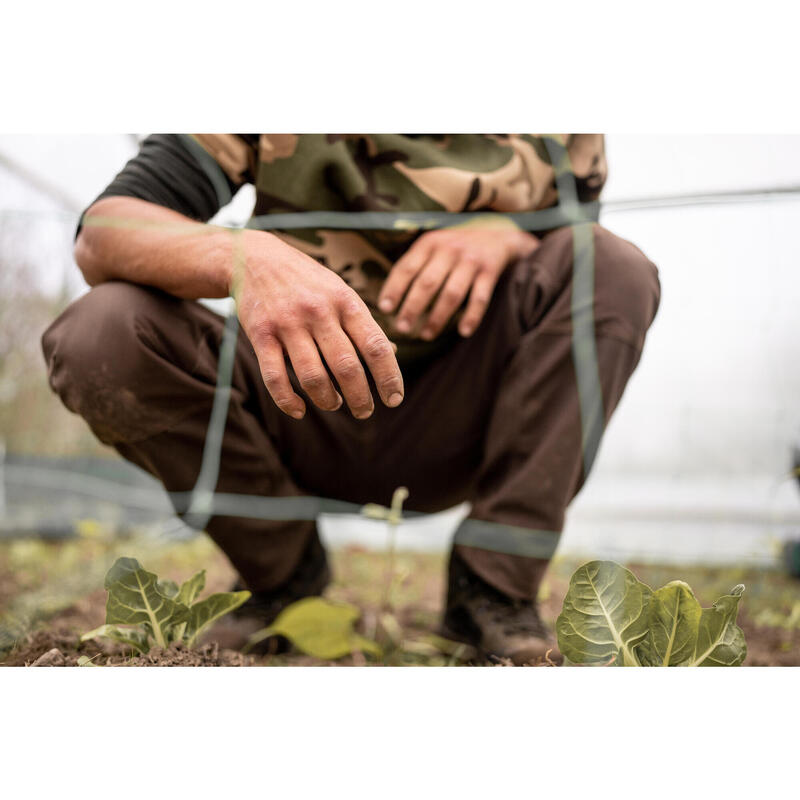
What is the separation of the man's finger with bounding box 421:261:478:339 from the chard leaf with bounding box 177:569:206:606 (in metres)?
0.39

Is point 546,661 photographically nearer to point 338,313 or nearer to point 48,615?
point 338,313

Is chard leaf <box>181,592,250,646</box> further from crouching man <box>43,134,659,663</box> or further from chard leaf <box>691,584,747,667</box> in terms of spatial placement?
chard leaf <box>691,584,747,667</box>

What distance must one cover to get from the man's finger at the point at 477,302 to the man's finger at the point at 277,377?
31 centimetres

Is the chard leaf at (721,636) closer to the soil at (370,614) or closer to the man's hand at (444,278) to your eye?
the soil at (370,614)

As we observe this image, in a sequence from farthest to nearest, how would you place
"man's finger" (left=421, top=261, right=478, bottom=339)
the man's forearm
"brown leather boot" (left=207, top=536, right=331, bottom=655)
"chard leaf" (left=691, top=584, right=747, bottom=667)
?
"brown leather boot" (left=207, top=536, right=331, bottom=655), "man's finger" (left=421, top=261, right=478, bottom=339), the man's forearm, "chard leaf" (left=691, top=584, right=747, bottom=667)

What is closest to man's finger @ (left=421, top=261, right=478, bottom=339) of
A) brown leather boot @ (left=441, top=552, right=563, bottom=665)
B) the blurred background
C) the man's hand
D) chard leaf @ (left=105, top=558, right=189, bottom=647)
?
the man's hand

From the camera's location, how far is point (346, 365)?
0.54 meters

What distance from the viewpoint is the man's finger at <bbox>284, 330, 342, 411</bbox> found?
550mm

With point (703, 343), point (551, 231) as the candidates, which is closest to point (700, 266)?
point (703, 343)

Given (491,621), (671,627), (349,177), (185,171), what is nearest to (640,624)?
(671,627)

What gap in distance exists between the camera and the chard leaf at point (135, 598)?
0.57 meters

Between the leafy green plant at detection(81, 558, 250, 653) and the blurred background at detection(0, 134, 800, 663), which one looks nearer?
the leafy green plant at detection(81, 558, 250, 653)

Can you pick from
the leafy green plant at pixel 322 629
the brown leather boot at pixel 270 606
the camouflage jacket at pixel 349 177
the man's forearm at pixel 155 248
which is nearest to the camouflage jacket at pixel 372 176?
the camouflage jacket at pixel 349 177

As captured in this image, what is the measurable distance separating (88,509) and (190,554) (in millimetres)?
513
